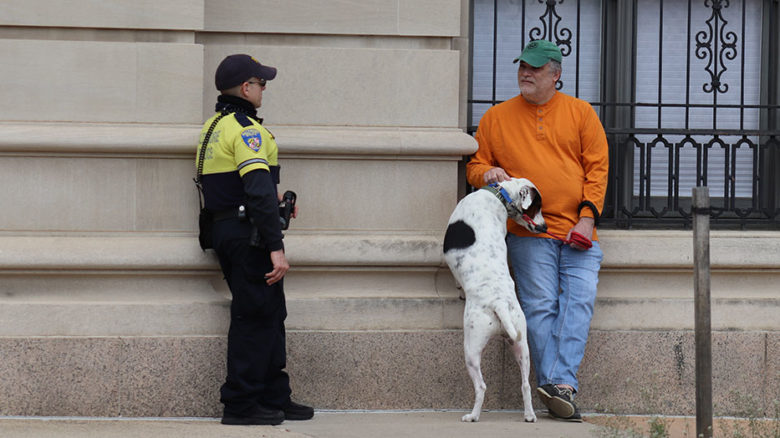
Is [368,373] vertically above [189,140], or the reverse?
[189,140]

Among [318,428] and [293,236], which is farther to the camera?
[293,236]

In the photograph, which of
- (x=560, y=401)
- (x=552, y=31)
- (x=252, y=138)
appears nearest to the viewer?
(x=252, y=138)

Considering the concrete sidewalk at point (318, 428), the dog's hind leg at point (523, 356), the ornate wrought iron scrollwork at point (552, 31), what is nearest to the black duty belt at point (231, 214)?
the concrete sidewalk at point (318, 428)

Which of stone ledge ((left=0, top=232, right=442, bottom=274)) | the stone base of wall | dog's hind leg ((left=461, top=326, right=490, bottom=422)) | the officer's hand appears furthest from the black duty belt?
dog's hind leg ((left=461, top=326, right=490, bottom=422))

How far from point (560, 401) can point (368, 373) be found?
1.19 metres

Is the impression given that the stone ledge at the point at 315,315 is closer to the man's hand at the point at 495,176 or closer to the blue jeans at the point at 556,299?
the blue jeans at the point at 556,299

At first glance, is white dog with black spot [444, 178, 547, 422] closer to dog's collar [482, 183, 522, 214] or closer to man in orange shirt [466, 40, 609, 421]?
dog's collar [482, 183, 522, 214]

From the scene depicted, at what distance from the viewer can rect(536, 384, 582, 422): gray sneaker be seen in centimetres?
620

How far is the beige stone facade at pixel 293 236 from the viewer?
21.0 ft

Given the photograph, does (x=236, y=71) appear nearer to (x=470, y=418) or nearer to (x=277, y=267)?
(x=277, y=267)

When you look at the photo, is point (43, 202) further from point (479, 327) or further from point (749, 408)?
point (749, 408)

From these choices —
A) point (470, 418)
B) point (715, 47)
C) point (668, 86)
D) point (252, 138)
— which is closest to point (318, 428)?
point (470, 418)

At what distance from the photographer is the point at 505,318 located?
19.4ft

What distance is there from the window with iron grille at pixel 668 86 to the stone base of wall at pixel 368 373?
1029 millimetres
